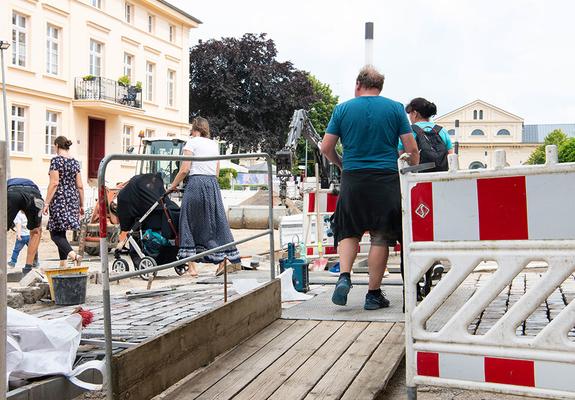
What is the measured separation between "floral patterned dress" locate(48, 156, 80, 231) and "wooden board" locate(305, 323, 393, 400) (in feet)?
20.4

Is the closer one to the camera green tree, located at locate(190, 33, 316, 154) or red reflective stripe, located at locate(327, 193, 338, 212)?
red reflective stripe, located at locate(327, 193, 338, 212)

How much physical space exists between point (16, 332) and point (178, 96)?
40.5 meters

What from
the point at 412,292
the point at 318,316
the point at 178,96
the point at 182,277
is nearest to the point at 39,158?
the point at 178,96

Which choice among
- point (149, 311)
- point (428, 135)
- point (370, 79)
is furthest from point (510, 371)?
point (428, 135)

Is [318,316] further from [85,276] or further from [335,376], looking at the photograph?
[85,276]

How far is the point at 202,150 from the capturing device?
9.12 meters

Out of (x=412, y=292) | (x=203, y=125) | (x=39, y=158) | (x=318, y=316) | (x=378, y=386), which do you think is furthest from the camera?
(x=39, y=158)

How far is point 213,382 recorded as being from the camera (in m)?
3.79

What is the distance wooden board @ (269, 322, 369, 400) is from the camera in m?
3.60

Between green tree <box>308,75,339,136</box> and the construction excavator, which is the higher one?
green tree <box>308,75,339,136</box>

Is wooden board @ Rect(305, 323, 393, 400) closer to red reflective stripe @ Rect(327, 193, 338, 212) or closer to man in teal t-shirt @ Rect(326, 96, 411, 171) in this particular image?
man in teal t-shirt @ Rect(326, 96, 411, 171)

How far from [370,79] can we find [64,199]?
5.89 meters

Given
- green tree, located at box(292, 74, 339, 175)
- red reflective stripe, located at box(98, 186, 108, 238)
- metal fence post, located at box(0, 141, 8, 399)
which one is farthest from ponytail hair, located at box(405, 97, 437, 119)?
green tree, located at box(292, 74, 339, 175)

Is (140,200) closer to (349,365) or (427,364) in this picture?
(349,365)
